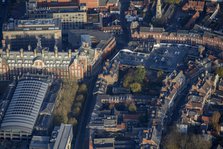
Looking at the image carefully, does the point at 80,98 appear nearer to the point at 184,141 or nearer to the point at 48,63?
the point at 48,63

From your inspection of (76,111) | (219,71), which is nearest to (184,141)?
(76,111)

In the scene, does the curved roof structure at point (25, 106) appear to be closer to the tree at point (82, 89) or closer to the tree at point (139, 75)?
the tree at point (82, 89)

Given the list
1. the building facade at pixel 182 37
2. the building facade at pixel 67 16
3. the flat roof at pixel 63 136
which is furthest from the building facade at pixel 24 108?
the building facade at pixel 182 37

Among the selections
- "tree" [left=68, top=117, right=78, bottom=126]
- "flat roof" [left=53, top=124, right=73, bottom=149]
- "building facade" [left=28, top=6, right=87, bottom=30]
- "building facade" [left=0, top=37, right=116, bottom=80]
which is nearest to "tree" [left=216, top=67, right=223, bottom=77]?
"building facade" [left=0, top=37, right=116, bottom=80]

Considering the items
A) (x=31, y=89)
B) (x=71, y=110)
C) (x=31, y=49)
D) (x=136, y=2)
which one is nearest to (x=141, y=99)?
(x=71, y=110)

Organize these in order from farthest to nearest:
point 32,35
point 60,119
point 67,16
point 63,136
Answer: point 67,16
point 32,35
point 60,119
point 63,136

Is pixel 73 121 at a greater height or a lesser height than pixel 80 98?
lesser

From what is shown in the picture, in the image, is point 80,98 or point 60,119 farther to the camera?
point 80,98

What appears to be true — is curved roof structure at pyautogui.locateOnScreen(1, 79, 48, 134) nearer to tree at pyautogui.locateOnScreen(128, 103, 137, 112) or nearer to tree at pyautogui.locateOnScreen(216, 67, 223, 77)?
tree at pyautogui.locateOnScreen(128, 103, 137, 112)
